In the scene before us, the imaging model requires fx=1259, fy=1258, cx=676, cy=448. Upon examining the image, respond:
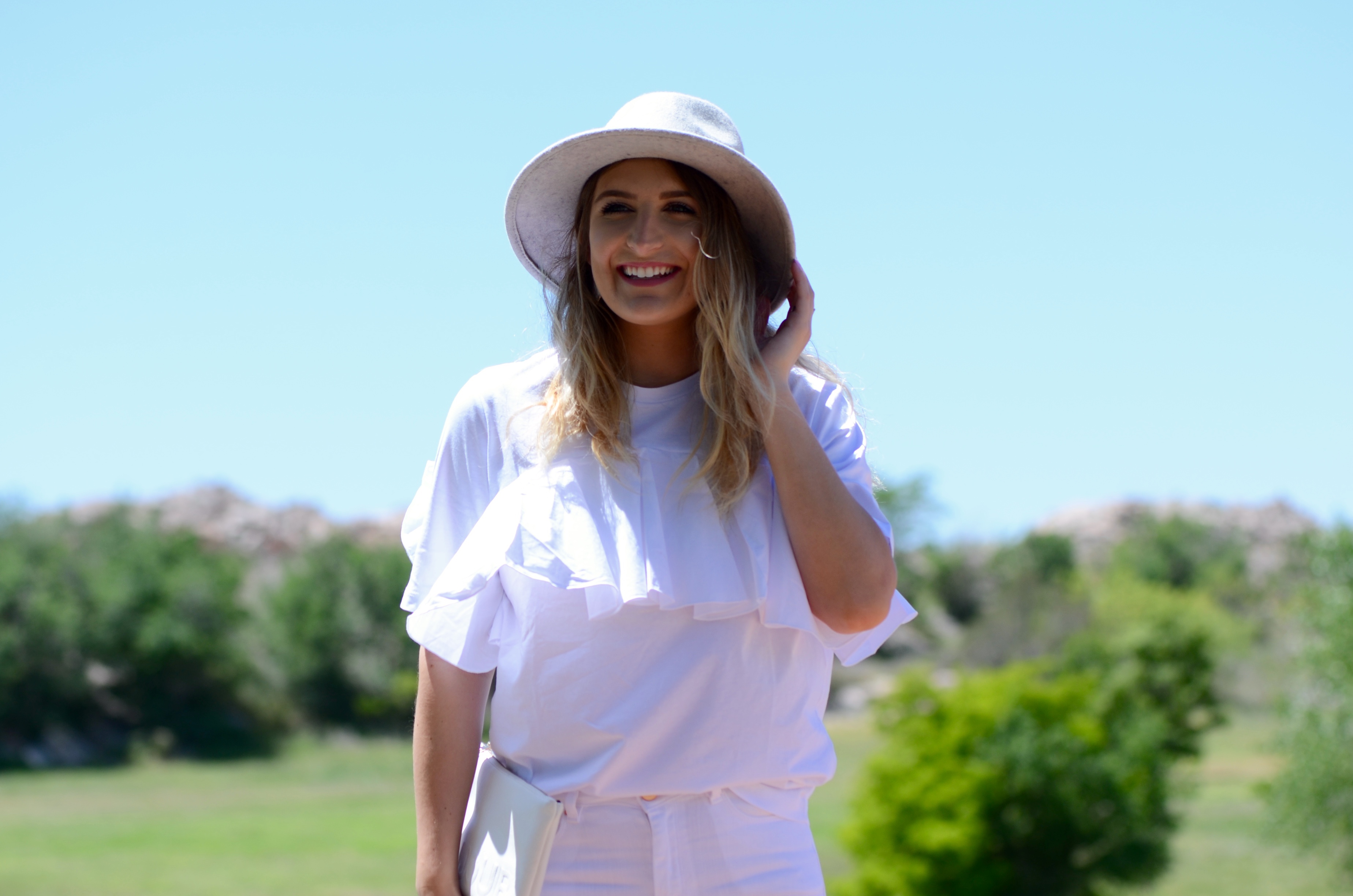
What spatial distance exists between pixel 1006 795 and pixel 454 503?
1182cm

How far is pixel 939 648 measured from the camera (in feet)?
146

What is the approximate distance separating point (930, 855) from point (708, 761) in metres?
11.2

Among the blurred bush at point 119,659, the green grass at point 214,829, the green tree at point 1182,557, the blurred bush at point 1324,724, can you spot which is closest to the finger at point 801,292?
the blurred bush at point 1324,724

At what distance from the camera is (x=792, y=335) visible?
5.92ft

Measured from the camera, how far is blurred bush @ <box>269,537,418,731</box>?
36375mm

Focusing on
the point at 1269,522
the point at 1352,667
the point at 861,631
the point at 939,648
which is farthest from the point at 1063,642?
the point at 1269,522

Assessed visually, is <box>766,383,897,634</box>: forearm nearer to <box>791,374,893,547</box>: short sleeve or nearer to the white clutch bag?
<box>791,374,893,547</box>: short sleeve

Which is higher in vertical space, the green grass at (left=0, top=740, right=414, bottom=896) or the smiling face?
the smiling face

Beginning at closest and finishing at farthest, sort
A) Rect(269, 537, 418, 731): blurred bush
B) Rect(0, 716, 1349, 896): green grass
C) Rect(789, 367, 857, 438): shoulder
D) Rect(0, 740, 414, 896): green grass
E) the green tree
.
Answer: Rect(789, 367, 857, 438): shoulder
Rect(0, 716, 1349, 896): green grass
Rect(0, 740, 414, 896): green grass
Rect(269, 537, 418, 731): blurred bush
the green tree

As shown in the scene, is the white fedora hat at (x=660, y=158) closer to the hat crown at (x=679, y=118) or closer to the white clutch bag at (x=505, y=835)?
the hat crown at (x=679, y=118)

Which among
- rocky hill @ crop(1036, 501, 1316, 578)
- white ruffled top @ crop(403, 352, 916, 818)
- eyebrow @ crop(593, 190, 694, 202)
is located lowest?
rocky hill @ crop(1036, 501, 1316, 578)

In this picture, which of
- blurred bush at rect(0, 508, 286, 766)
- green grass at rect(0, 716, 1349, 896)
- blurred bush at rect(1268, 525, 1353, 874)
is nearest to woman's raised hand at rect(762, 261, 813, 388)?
green grass at rect(0, 716, 1349, 896)

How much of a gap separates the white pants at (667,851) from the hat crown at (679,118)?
891 millimetres

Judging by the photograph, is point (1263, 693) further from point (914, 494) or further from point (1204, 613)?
point (914, 494)
